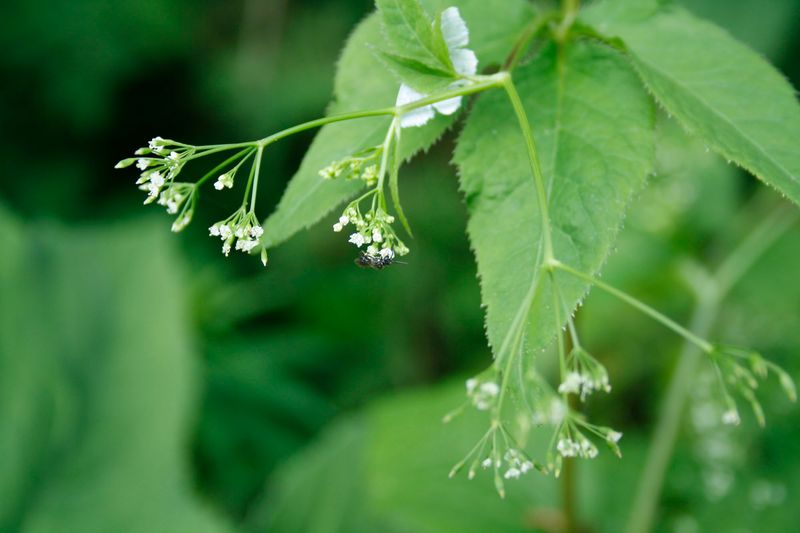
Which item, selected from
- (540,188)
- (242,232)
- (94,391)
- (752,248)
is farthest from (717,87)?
(94,391)

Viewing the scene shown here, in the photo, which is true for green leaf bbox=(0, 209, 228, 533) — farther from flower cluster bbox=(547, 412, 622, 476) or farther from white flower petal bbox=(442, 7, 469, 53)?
white flower petal bbox=(442, 7, 469, 53)

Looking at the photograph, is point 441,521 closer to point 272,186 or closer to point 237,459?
point 237,459

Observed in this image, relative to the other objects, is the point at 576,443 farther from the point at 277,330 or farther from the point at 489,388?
the point at 277,330

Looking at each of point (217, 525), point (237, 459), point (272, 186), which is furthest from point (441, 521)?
point (272, 186)

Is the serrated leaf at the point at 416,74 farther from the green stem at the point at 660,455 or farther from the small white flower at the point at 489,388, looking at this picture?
the green stem at the point at 660,455

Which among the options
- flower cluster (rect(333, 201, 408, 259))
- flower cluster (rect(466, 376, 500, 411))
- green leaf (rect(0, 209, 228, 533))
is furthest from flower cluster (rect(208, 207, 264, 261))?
green leaf (rect(0, 209, 228, 533))
